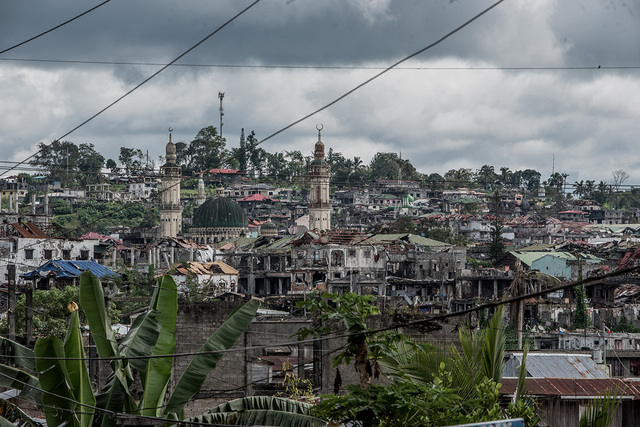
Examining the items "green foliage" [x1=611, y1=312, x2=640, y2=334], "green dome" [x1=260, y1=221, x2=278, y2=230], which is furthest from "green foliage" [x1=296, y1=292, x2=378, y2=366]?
"green dome" [x1=260, y1=221, x2=278, y2=230]

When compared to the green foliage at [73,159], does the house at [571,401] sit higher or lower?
lower

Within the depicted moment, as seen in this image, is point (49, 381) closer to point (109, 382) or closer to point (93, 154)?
point (109, 382)

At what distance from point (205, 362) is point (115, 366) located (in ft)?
3.72

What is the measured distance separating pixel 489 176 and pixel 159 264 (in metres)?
110

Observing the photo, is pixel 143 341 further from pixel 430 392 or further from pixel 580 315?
pixel 580 315

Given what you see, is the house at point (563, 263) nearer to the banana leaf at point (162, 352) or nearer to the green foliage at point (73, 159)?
the banana leaf at point (162, 352)

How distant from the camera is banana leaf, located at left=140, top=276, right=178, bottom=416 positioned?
1308 centimetres


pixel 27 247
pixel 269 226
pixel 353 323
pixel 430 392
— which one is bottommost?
pixel 430 392

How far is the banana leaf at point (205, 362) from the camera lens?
42.6ft

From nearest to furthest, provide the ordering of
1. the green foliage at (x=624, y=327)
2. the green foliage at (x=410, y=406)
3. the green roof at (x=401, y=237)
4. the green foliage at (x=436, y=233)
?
the green foliage at (x=410, y=406)
the green foliage at (x=624, y=327)
the green roof at (x=401, y=237)
the green foliage at (x=436, y=233)

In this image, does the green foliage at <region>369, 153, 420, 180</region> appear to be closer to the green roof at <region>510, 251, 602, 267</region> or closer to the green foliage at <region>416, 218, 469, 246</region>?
the green foliage at <region>416, 218, 469, 246</region>

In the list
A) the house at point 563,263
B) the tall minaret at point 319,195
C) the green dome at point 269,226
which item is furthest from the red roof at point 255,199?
the house at point 563,263

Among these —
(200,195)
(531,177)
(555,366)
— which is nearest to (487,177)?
(531,177)

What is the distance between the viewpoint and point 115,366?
12.9 m
